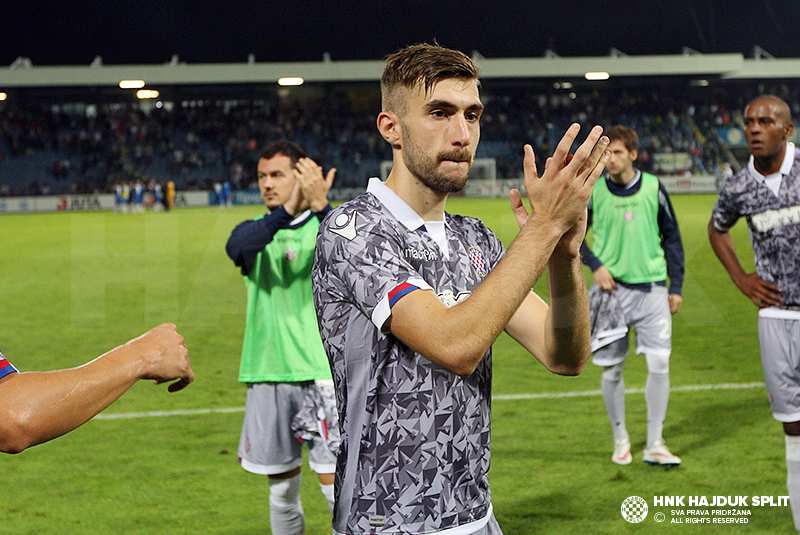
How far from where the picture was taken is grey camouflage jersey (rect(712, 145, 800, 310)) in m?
4.93

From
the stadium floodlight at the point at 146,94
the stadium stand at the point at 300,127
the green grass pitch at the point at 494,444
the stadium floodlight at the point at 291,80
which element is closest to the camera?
the green grass pitch at the point at 494,444

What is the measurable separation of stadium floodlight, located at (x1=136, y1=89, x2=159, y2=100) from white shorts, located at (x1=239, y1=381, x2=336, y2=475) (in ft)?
159

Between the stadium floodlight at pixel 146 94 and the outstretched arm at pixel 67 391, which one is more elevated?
the stadium floodlight at pixel 146 94

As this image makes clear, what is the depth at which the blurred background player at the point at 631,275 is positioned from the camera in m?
6.27

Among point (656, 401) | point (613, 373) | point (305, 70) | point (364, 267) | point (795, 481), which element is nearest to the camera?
point (364, 267)

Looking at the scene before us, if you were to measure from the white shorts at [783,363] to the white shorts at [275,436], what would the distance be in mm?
2793

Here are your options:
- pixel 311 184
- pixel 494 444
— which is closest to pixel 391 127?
pixel 311 184

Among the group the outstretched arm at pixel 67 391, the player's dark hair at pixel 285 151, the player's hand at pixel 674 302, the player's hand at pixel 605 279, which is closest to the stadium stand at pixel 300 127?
the player's hand at pixel 674 302

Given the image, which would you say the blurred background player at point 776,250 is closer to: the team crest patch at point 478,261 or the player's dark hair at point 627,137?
the player's dark hair at point 627,137

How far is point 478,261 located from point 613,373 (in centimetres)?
414

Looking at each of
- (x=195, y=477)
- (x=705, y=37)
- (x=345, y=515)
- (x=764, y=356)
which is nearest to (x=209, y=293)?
(x=195, y=477)

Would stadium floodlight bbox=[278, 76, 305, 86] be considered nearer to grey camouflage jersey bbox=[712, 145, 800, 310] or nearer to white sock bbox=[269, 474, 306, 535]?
grey camouflage jersey bbox=[712, 145, 800, 310]

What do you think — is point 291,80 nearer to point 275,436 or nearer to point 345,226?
point 275,436

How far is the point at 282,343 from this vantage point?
15.1 ft
